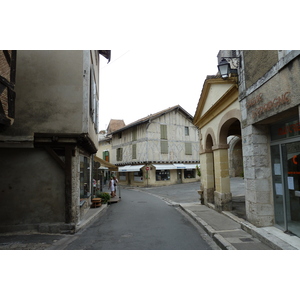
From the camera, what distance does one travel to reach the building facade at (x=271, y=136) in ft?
14.5

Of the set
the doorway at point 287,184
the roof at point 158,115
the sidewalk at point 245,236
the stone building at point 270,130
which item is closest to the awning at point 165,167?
the roof at point 158,115

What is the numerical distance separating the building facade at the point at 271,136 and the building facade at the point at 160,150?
18.6 m

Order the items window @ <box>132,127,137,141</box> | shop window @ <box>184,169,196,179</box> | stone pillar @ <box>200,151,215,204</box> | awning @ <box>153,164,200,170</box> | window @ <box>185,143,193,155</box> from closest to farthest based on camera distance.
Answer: stone pillar @ <box>200,151,215,204</box> < awning @ <box>153,164,200,170</box> < window @ <box>132,127,137,141</box> < shop window @ <box>184,169,196,179</box> < window @ <box>185,143,193,155</box>

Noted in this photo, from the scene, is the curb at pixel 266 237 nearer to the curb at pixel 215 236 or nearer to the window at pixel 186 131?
the curb at pixel 215 236

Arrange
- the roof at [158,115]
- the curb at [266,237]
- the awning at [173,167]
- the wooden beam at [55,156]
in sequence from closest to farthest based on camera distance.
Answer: the curb at [266,237] < the wooden beam at [55,156] < the roof at [158,115] < the awning at [173,167]

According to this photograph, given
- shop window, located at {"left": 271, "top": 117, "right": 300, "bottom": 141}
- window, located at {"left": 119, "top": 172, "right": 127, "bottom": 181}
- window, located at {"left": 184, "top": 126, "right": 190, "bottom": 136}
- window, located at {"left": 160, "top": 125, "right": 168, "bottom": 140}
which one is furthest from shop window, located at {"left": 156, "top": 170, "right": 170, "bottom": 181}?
shop window, located at {"left": 271, "top": 117, "right": 300, "bottom": 141}

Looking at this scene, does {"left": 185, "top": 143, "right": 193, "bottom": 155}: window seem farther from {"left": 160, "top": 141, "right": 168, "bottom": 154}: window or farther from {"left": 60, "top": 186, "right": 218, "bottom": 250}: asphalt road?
{"left": 60, "top": 186, "right": 218, "bottom": 250}: asphalt road

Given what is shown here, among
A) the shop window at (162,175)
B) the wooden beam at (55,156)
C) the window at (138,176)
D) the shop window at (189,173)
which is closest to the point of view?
the wooden beam at (55,156)

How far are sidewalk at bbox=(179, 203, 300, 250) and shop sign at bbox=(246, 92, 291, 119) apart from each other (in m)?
2.67

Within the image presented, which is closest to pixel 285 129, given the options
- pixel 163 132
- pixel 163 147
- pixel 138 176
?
pixel 163 147

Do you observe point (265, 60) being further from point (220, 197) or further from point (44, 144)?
point (44, 144)

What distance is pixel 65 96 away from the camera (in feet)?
22.2

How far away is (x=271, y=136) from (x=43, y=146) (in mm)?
6182

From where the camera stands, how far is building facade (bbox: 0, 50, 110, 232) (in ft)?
20.8
